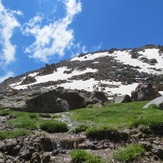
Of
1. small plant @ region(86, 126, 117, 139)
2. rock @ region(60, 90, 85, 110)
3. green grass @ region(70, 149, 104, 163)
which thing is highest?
rock @ region(60, 90, 85, 110)

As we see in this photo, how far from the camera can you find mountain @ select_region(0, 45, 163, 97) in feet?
358

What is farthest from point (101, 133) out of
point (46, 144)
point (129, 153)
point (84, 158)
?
point (84, 158)

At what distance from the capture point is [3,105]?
1358 inches

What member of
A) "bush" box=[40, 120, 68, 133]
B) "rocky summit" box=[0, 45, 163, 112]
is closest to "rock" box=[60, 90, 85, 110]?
"bush" box=[40, 120, 68, 133]

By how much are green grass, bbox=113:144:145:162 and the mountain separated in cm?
7424

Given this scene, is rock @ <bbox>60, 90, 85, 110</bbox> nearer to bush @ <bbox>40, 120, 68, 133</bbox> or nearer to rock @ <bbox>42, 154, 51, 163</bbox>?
bush @ <bbox>40, 120, 68, 133</bbox>

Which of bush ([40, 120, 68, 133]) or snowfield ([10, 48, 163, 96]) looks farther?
snowfield ([10, 48, 163, 96])

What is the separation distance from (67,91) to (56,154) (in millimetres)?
27628

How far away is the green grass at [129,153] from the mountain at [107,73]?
244 feet

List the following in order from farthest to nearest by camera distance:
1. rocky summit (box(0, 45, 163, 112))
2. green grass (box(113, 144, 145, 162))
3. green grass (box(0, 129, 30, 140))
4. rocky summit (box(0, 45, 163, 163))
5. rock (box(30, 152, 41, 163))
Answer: rocky summit (box(0, 45, 163, 112)), green grass (box(0, 129, 30, 140)), rocky summit (box(0, 45, 163, 163)), green grass (box(113, 144, 145, 162)), rock (box(30, 152, 41, 163))

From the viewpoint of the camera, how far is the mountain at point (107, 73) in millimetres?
109188

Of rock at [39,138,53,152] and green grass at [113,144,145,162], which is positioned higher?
rock at [39,138,53,152]

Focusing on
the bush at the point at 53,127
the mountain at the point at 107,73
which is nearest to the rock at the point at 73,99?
the bush at the point at 53,127

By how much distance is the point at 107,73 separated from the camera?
13062cm
